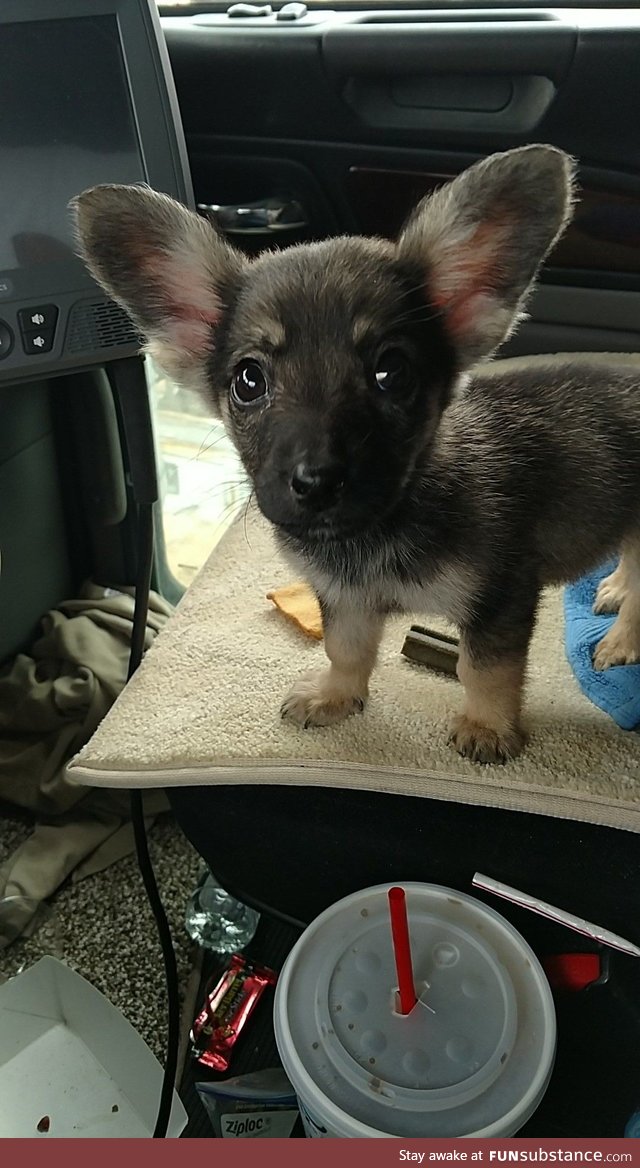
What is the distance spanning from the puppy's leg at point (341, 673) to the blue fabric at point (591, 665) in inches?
12.8

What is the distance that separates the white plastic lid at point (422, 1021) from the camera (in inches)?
41.4

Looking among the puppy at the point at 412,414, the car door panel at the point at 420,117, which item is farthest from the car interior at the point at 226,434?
the puppy at the point at 412,414

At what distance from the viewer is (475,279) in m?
1.13

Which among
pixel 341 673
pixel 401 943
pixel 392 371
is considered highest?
pixel 392 371

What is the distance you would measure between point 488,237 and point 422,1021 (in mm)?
952

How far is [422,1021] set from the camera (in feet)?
3.70

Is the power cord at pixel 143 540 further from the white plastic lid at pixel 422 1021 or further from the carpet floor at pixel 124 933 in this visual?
the white plastic lid at pixel 422 1021

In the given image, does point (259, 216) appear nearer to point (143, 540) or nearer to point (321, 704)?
point (143, 540)

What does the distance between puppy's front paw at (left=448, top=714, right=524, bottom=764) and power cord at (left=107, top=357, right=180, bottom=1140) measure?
624 mm

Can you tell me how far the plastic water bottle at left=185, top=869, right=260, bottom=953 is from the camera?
5.43 feet

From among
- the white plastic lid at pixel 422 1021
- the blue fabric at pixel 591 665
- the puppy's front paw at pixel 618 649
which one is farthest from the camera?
the puppy's front paw at pixel 618 649

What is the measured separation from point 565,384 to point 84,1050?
126 centimetres

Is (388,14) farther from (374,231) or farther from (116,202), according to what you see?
(116,202)

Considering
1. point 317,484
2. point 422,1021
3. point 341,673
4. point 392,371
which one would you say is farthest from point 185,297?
point 422,1021
